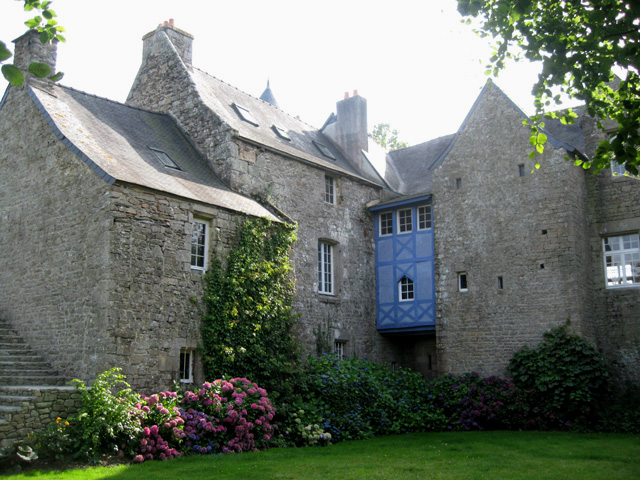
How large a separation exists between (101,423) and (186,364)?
3.10 meters

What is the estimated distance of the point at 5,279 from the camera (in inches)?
531

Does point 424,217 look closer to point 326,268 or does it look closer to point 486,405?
point 326,268

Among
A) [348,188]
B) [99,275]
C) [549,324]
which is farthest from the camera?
[348,188]

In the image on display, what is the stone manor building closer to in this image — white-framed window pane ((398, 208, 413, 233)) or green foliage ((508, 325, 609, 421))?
white-framed window pane ((398, 208, 413, 233))

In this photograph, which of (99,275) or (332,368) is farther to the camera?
(332,368)

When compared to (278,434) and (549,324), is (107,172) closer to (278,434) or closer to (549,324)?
(278,434)

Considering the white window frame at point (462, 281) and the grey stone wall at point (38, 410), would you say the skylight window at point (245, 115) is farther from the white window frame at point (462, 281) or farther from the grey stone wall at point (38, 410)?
the grey stone wall at point (38, 410)

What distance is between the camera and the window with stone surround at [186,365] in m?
12.2

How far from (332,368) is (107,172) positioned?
6.55m

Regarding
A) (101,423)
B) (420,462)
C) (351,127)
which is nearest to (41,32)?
(101,423)

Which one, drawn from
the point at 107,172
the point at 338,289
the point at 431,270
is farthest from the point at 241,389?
the point at 431,270

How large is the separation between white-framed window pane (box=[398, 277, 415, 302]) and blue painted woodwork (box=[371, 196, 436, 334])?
0.29 feet

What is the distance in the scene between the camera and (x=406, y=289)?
→ 17.4 m

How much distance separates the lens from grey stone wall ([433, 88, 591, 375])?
14609 millimetres
